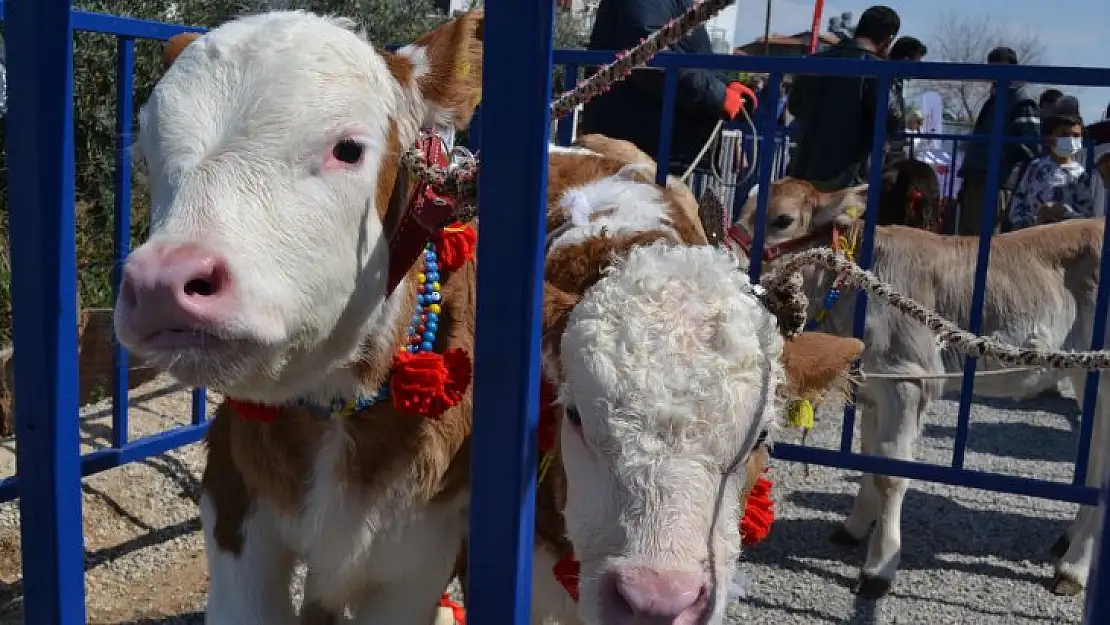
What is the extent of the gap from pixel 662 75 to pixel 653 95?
187 mm

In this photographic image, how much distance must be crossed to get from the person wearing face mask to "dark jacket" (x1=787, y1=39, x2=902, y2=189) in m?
2.59

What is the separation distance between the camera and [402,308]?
88.3 inches

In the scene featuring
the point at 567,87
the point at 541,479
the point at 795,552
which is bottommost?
the point at 795,552

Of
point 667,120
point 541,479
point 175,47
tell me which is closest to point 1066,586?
point 667,120

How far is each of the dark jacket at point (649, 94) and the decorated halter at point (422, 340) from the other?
215 cm

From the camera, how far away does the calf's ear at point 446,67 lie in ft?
7.25

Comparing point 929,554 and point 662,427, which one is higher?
point 662,427

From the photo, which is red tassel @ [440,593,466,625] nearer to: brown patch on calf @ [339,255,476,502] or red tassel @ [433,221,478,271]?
brown patch on calf @ [339,255,476,502]

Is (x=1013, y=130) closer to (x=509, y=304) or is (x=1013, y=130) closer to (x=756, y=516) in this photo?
(x=756, y=516)

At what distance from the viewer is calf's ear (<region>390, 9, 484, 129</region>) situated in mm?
2211

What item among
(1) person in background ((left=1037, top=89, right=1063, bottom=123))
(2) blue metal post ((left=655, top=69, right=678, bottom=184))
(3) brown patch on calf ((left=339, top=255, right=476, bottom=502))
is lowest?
(3) brown patch on calf ((left=339, top=255, right=476, bottom=502))

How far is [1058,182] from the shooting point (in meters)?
7.72

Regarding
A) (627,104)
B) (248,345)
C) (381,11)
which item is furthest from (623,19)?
(381,11)

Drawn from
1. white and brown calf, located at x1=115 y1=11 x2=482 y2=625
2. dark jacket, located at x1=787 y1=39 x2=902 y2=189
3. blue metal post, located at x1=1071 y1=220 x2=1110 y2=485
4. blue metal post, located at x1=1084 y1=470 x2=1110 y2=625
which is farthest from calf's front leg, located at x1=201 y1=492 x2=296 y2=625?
dark jacket, located at x1=787 y1=39 x2=902 y2=189
